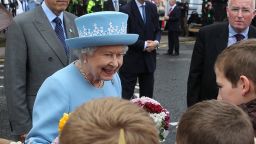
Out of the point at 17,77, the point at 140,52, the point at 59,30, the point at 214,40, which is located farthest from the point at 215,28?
the point at 140,52

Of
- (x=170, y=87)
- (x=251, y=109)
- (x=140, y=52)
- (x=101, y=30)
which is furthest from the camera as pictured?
(x=170, y=87)

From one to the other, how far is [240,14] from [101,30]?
6.05 ft

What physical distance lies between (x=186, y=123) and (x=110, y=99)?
0.35 metres

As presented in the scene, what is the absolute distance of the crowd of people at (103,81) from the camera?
181cm

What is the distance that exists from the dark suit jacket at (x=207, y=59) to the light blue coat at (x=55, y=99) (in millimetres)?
1735

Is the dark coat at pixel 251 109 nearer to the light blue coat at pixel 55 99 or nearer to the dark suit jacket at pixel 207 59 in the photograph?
the light blue coat at pixel 55 99

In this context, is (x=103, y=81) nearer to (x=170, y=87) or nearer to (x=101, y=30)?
(x=101, y=30)

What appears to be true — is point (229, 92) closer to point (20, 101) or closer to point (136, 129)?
point (136, 129)

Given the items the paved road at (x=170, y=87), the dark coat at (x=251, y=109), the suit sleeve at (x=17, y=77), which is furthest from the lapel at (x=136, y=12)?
the dark coat at (x=251, y=109)

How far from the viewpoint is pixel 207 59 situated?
4.49 metres

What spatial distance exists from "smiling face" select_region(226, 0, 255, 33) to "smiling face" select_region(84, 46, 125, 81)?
66.7 inches

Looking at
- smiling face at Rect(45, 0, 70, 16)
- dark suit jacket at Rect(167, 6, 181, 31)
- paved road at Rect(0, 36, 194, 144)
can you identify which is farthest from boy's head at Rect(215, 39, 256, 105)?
dark suit jacket at Rect(167, 6, 181, 31)

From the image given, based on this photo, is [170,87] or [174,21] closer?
[170,87]

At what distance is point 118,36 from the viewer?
9.41ft
